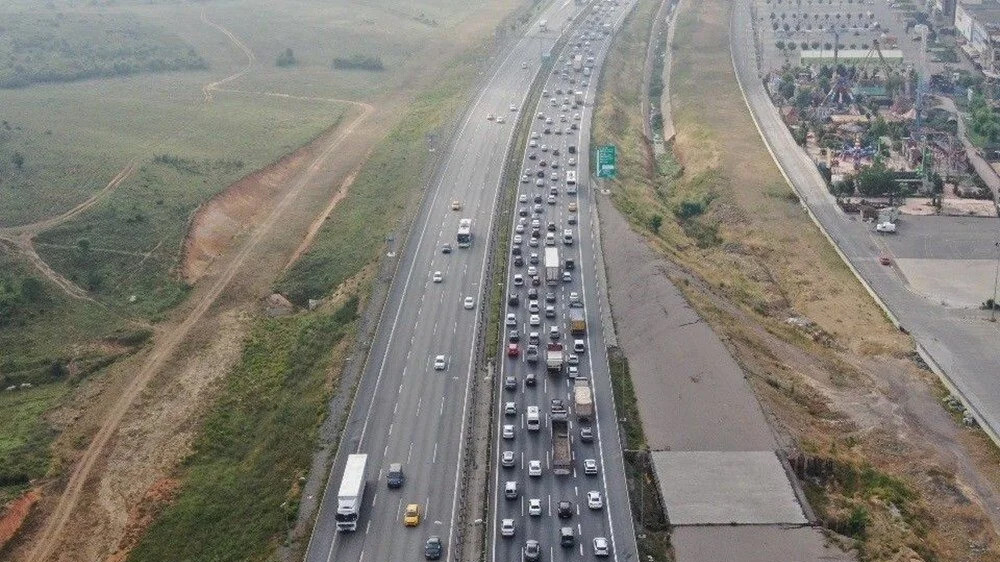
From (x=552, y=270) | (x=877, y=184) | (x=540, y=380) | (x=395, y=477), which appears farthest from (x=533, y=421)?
(x=877, y=184)

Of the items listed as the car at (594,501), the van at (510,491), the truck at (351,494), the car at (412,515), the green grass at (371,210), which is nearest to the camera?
the truck at (351,494)

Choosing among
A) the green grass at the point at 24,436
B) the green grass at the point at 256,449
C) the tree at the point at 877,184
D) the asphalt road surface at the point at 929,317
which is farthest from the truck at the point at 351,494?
the tree at the point at 877,184

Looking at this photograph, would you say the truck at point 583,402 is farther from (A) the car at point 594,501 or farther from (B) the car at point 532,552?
(B) the car at point 532,552

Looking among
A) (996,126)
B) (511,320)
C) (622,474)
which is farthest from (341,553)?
(996,126)

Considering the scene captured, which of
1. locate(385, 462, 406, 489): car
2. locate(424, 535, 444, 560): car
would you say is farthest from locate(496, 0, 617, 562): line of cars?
locate(385, 462, 406, 489): car

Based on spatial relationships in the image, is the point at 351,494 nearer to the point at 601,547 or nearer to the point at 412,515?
the point at 412,515

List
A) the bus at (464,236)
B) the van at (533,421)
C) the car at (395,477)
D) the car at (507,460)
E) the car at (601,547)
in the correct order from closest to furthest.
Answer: the car at (601,547)
the car at (395,477)
the car at (507,460)
the van at (533,421)
the bus at (464,236)

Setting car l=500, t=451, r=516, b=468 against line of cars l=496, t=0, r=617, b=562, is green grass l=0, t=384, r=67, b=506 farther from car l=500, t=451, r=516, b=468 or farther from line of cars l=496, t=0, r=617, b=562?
line of cars l=496, t=0, r=617, b=562

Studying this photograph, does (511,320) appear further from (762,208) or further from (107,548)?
(762,208)
